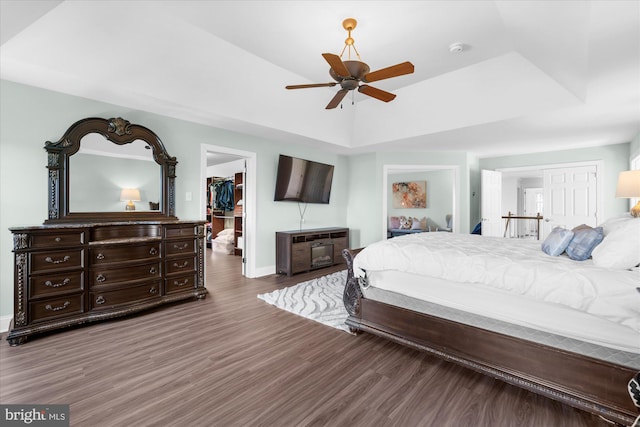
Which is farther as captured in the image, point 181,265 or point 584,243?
point 181,265

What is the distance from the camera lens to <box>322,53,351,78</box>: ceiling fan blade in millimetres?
2377

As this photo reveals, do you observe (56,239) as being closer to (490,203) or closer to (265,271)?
(265,271)

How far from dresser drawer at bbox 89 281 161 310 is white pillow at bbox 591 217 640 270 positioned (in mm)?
3922

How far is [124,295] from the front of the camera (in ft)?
10.0

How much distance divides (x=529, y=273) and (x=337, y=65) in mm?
2123

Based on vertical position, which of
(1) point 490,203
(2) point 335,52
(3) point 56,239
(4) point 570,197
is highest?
(2) point 335,52

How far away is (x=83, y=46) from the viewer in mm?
2652

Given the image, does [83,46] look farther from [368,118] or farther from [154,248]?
[368,118]

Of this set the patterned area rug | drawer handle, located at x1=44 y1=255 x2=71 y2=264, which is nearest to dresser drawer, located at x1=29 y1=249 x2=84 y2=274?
drawer handle, located at x1=44 y1=255 x2=71 y2=264

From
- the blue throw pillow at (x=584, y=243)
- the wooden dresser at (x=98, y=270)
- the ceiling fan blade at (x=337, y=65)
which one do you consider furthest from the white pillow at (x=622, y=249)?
the wooden dresser at (x=98, y=270)

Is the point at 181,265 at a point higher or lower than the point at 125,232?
lower

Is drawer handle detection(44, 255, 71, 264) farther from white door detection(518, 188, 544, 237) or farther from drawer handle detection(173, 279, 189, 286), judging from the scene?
white door detection(518, 188, 544, 237)

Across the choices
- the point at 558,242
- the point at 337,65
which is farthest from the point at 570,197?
the point at 337,65

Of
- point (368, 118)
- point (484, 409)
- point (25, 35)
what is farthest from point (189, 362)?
point (368, 118)
